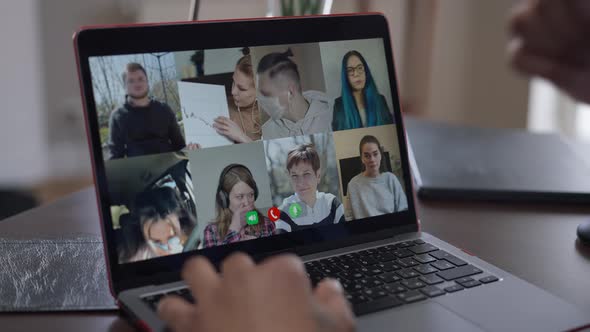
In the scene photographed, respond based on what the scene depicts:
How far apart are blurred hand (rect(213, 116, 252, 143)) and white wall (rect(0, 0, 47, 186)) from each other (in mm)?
1936

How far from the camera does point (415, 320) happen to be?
1.75 feet

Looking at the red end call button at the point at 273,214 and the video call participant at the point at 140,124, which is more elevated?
the video call participant at the point at 140,124

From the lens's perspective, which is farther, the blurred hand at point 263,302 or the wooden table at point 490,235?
the wooden table at point 490,235

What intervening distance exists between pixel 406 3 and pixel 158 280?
6.77 ft

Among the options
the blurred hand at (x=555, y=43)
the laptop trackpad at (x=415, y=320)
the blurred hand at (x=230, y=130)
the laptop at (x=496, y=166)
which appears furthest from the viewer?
the laptop at (x=496, y=166)

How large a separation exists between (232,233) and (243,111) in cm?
12

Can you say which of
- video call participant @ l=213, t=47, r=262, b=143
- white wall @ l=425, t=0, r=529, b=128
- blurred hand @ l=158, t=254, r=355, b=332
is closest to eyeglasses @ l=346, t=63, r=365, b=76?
video call participant @ l=213, t=47, r=262, b=143

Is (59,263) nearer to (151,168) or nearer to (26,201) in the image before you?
(151,168)

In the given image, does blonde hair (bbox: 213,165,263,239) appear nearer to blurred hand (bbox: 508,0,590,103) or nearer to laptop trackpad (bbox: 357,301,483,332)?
laptop trackpad (bbox: 357,301,483,332)

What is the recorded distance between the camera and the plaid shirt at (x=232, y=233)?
0.61 meters

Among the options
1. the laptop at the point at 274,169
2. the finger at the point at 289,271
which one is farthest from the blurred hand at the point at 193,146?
the finger at the point at 289,271

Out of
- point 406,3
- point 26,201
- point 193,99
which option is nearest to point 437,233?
point 193,99

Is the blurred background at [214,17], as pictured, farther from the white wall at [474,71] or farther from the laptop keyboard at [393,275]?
the laptop keyboard at [393,275]

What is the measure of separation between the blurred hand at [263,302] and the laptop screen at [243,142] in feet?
0.61
